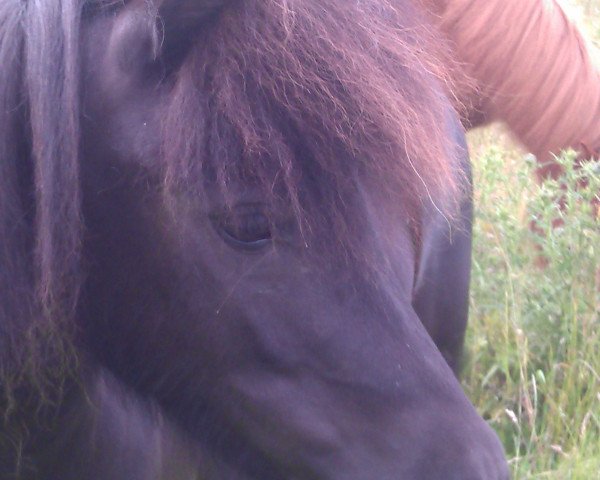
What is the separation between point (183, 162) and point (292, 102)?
0.16 meters

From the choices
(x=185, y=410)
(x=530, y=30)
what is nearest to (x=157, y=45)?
(x=185, y=410)

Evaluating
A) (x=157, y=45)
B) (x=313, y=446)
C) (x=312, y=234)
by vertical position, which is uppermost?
(x=157, y=45)

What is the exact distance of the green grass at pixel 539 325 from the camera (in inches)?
97.4

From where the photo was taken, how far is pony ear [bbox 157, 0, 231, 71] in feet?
4.10

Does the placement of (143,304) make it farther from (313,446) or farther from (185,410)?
(313,446)

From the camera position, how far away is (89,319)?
4.52 ft

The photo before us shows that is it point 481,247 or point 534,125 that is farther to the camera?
point 481,247

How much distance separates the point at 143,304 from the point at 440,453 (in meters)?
0.45

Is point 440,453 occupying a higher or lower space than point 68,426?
higher

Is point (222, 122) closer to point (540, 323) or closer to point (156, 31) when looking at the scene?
point (156, 31)

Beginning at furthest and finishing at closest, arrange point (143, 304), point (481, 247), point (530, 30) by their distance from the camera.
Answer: point (481, 247) < point (530, 30) < point (143, 304)

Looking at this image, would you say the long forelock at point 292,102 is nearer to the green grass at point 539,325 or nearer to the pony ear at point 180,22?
the pony ear at point 180,22

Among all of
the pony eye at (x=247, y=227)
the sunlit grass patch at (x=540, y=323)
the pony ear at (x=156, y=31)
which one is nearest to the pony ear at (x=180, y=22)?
the pony ear at (x=156, y=31)

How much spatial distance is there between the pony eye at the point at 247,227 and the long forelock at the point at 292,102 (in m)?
0.05
